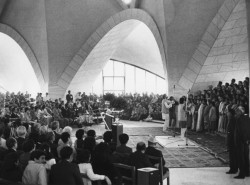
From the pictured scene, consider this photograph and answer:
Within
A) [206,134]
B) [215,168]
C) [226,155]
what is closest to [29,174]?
[215,168]

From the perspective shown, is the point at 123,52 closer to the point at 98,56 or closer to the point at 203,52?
the point at 98,56

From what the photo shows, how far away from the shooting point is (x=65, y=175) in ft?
14.6

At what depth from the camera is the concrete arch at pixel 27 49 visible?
22344 mm

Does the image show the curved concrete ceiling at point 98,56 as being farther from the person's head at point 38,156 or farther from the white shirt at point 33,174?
the white shirt at point 33,174

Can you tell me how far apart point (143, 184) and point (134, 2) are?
1565 cm

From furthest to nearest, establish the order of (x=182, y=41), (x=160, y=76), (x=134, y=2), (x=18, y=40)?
(x=160, y=76)
(x=18, y=40)
(x=134, y=2)
(x=182, y=41)

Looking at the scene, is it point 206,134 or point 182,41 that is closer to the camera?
point 206,134

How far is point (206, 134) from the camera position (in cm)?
1398

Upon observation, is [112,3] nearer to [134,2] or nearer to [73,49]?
A: [134,2]

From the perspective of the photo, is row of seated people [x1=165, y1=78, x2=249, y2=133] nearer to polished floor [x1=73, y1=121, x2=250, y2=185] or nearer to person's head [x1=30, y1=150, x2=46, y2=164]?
polished floor [x1=73, y1=121, x2=250, y2=185]

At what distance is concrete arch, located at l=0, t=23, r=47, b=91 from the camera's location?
2234 centimetres

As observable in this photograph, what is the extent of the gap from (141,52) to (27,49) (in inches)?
382

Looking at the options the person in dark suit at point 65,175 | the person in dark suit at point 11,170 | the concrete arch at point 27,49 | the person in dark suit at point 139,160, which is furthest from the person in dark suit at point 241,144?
the concrete arch at point 27,49

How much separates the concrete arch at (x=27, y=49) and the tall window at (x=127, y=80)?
854 centimetres
